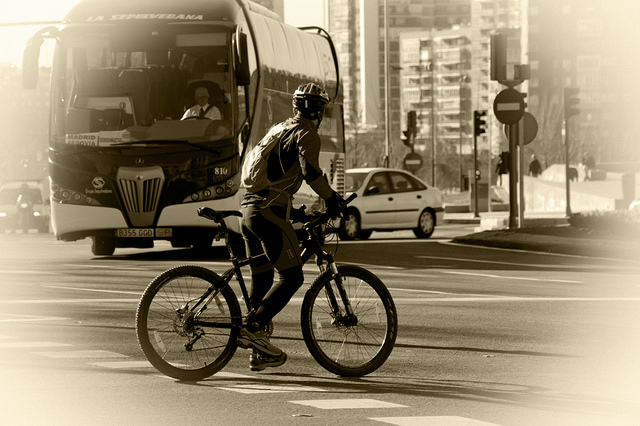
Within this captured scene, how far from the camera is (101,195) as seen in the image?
65.2 feet

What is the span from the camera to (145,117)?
19.8 m

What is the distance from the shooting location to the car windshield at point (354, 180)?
28611 millimetres

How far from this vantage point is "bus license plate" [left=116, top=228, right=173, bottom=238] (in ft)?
64.9

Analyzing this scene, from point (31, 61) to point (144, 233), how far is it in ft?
9.50

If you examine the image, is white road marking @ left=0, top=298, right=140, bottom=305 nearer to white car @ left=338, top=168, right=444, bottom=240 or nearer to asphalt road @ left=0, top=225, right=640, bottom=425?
asphalt road @ left=0, top=225, right=640, bottom=425

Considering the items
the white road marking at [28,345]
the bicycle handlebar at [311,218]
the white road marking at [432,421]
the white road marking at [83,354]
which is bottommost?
the white road marking at [28,345]

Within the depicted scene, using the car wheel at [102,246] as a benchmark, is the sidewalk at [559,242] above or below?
below

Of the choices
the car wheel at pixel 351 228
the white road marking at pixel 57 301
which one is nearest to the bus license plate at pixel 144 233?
the white road marking at pixel 57 301

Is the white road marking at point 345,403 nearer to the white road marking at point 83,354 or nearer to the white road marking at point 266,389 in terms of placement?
the white road marking at point 266,389

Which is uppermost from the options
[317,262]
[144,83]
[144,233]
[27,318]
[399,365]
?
[144,83]

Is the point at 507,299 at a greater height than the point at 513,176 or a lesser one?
lesser

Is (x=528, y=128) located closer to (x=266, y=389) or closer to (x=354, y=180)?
(x=354, y=180)

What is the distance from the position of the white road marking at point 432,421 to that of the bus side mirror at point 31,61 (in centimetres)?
1361

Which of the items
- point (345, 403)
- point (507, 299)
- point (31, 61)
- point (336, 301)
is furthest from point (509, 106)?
point (345, 403)
